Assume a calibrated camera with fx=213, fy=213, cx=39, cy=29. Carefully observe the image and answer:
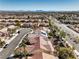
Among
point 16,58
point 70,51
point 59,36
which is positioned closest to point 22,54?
point 16,58

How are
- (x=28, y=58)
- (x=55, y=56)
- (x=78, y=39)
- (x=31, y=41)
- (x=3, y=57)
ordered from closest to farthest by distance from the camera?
(x=28, y=58), (x=55, y=56), (x=3, y=57), (x=31, y=41), (x=78, y=39)

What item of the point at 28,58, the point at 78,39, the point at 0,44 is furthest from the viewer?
the point at 78,39

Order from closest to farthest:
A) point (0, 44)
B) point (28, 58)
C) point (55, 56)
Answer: point (28, 58)
point (55, 56)
point (0, 44)

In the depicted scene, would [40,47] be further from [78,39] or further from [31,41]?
[78,39]

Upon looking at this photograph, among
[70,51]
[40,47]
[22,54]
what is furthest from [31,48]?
[70,51]

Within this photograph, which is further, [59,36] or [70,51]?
[59,36]

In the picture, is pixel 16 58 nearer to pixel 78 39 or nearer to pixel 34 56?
pixel 34 56

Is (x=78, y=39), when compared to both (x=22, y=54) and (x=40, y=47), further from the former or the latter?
(x=22, y=54)

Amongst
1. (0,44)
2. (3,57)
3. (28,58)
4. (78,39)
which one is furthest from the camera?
(78,39)

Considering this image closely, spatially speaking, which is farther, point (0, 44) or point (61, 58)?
point (0, 44)
